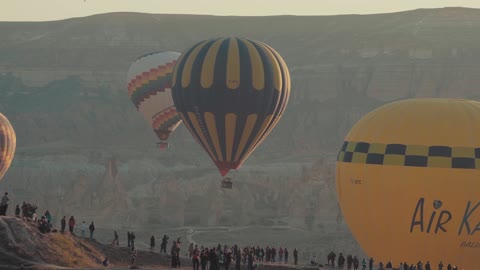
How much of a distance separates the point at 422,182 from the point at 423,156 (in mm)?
794

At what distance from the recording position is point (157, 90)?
224 feet

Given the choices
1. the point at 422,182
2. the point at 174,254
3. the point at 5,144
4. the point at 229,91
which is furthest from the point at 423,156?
A: the point at 5,144

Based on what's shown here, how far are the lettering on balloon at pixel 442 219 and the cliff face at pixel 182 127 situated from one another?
48.9 metres

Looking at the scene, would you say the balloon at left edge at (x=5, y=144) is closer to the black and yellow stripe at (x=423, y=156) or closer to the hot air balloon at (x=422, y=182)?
the hot air balloon at (x=422, y=182)

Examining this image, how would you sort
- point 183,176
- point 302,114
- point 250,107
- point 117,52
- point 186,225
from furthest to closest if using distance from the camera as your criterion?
1. point 117,52
2. point 302,114
3. point 183,176
4. point 186,225
5. point 250,107

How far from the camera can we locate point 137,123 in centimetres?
13050

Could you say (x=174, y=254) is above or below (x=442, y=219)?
below

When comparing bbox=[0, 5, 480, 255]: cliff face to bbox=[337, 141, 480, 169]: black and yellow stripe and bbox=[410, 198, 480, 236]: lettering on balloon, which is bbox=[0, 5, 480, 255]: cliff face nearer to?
bbox=[337, 141, 480, 169]: black and yellow stripe

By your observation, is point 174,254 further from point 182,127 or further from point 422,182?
point 182,127

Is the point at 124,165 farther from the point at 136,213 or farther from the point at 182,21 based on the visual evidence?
the point at 182,21

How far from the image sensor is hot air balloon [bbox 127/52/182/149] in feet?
221

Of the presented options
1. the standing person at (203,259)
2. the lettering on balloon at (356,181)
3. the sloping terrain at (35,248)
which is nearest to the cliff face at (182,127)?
the lettering on balloon at (356,181)

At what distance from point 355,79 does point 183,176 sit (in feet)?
105

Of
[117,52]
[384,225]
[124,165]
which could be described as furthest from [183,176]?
[384,225]
